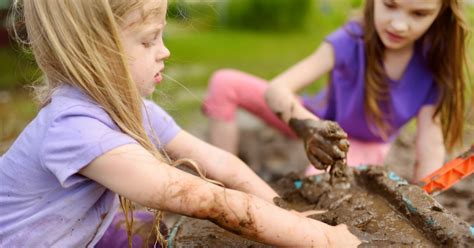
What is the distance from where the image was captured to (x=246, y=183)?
82.0 inches

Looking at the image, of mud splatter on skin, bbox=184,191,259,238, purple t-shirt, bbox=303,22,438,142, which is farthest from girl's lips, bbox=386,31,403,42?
mud splatter on skin, bbox=184,191,259,238

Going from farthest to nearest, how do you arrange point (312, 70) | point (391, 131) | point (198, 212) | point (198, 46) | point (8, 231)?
point (198, 46) → point (391, 131) → point (312, 70) → point (8, 231) → point (198, 212)

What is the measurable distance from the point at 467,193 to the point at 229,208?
1596 mm

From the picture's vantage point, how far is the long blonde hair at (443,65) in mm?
2580

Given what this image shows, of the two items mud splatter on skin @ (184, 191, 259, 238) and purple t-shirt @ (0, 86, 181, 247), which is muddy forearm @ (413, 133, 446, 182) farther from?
purple t-shirt @ (0, 86, 181, 247)

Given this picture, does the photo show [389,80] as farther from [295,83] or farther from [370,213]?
[370,213]

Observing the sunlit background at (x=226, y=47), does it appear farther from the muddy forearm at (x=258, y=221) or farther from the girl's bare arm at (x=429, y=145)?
the muddy forearm at (x=258, y=221)

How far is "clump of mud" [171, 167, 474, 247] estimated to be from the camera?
1.71 m

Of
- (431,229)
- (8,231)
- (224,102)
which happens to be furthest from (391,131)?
(8,231)

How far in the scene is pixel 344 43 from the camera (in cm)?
279

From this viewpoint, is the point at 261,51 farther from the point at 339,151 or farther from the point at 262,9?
the point at 339,151

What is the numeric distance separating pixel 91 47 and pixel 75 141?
250 mm

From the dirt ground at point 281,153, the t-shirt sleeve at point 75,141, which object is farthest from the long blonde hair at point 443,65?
the t-shirt sleeve at point 75,141

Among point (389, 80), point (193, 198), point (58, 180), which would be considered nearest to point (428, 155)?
point (389, 80)
